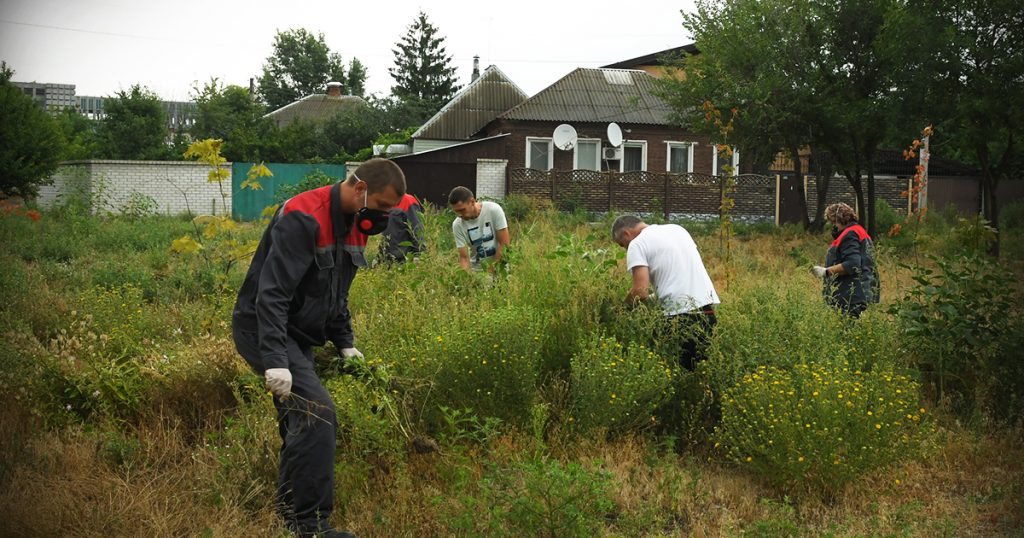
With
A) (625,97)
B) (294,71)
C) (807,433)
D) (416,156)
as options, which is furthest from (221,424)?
(294,71)

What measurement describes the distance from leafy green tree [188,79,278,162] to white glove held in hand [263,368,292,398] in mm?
31183

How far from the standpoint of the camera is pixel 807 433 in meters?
4.39

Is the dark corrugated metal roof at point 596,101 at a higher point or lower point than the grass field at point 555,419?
higher

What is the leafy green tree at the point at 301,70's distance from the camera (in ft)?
228

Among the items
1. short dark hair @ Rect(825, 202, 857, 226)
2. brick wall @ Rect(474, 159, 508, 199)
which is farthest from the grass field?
brick wall @ Rect(474, 159, 508, 199)

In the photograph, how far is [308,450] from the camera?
3.77 metres

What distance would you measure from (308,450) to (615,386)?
5.66ft

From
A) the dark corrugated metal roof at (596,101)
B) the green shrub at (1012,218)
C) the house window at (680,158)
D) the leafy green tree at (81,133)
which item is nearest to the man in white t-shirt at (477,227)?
the green shrub at (1012,218)

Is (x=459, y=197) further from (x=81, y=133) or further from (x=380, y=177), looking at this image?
(x=81, y=133)

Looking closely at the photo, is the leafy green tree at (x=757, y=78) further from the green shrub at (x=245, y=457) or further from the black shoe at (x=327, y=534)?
the black shoe at (x=327, y=534)

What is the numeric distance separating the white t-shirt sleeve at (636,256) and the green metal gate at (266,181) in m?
21.2

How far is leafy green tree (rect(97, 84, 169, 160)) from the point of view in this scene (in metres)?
34.1

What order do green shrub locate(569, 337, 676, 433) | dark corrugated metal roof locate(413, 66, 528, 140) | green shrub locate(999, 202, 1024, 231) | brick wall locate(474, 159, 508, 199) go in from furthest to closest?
dark corrugated metal roof locate(413, 66, 528, 140)
brick wall locate(474, 159, 508, 199)
green shrub locate(999, 202, 1024, 231)
green shrub locate(569, 337, 676, 433)

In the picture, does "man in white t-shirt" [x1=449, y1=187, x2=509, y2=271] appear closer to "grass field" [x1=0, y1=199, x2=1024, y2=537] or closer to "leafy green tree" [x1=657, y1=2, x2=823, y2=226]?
"grass field" [x1=0, y1=199, x2=1024, y2=537]
